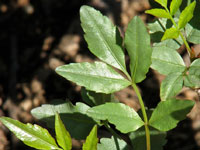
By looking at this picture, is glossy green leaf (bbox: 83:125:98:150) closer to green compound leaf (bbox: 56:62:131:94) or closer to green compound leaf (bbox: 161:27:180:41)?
green compound leaf (bbox: 56:62:131:94)

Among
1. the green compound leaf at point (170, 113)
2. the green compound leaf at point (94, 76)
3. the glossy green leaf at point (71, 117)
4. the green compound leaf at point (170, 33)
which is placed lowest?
the glossy green leaf at point (71, 117)

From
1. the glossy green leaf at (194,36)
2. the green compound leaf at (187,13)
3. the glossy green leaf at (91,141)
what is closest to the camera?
the glossy green leaf at (91,141)

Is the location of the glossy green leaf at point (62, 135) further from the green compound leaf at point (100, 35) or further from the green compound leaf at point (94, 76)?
the green compound leaf at point (100, 35)

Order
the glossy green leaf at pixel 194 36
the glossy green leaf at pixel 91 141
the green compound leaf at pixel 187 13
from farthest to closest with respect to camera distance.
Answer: the glossy green leaf at pixel 194 36 < the green compound leaf at pixel 187 13 < the glossy green leaf at pixel 91 141

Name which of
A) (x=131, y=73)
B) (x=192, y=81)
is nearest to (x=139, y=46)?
(x=131, y=73)

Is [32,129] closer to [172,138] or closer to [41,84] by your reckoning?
[172,138]

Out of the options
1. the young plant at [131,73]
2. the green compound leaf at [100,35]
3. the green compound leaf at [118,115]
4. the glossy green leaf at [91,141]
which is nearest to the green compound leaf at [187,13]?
the young plant at [131,73]

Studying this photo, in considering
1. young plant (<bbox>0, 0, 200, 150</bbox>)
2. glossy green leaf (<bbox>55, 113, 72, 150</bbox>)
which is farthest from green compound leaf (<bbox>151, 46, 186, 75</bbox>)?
glossy green leaf (<bbox>55, 113, 72, 150</bbox>)
